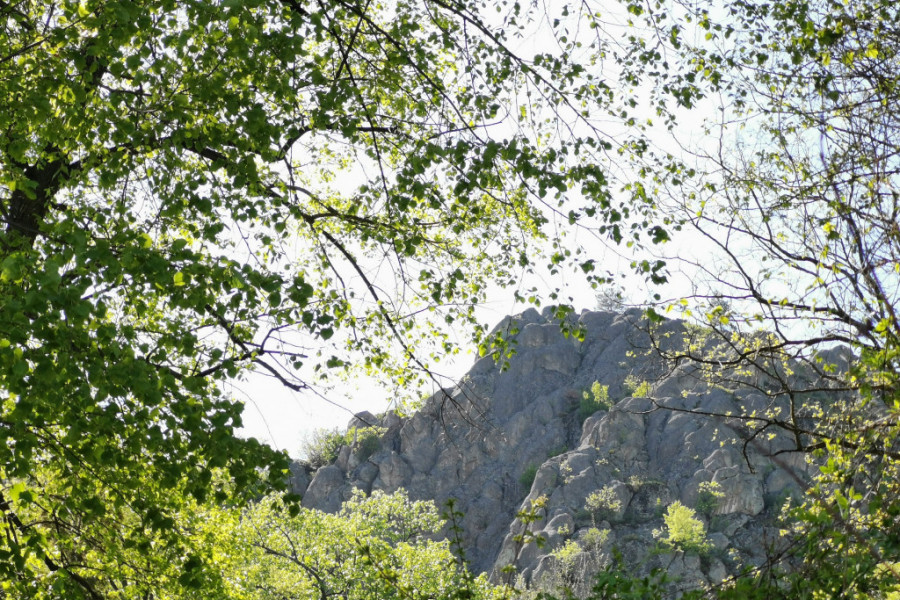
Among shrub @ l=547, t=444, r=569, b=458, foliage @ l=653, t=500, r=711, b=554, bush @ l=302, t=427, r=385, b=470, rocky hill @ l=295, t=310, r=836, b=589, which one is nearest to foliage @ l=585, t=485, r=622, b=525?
rocky hill @ l=295, t=310, r=836, b=589

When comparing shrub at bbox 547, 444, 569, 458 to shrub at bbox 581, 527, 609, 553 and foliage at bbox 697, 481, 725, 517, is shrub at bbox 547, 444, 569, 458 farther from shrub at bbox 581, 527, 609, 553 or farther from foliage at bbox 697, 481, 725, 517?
shrub at bbox 581, 527, 609, 553

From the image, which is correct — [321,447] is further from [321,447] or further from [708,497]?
[708,497]

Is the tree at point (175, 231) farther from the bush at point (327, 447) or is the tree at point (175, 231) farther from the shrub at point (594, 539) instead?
the bush at point (327, 447)

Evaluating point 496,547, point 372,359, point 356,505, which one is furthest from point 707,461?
point 372,359

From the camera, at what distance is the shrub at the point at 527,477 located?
7544 cm

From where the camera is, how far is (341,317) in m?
7.91

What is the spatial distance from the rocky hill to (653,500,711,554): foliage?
53 centimetres

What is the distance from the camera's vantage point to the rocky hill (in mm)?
56094

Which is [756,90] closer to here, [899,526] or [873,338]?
[873,338]

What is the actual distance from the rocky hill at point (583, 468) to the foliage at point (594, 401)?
0.48 ft

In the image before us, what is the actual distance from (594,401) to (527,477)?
1204cm

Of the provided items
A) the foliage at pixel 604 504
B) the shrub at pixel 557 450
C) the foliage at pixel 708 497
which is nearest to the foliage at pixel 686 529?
the foliage at pixel 708 497

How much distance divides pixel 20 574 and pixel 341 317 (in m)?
3.49

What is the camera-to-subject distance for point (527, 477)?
2992 inches
